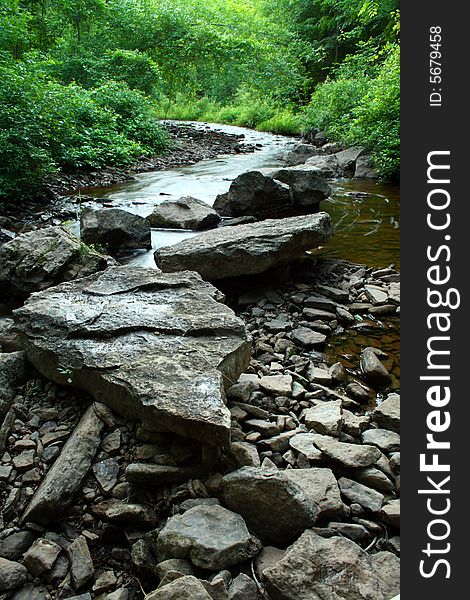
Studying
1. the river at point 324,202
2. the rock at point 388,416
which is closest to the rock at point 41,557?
the rock at point 388,416

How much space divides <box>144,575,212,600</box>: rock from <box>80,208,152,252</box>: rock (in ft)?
17.0

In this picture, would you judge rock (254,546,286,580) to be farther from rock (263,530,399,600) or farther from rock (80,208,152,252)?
rock (80,208,152,252)

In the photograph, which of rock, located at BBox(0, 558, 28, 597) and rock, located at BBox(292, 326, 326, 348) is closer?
rock, located at BBox(0, 558, 28, 597)

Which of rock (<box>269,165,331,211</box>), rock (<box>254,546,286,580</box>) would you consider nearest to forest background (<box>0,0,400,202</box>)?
rock (<box>269,165,331,211</box>)

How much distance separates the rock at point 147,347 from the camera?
2363 mm

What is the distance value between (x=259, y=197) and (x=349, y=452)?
18.9 ft

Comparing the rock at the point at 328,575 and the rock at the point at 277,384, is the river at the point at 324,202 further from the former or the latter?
the rock at the point at 328,575

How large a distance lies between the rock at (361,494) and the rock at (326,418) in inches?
14.8

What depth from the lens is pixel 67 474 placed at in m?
2.37

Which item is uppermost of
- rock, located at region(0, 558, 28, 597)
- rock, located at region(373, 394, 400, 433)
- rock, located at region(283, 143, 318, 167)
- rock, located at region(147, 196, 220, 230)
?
rock, located at region(283, 143, 318, 167)

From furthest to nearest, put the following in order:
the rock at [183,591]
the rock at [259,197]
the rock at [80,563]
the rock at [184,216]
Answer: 1. the rock at [259,197]
2. the rock at [184,216]
3. the rock at [80,563]
4. the rock at [183,591]

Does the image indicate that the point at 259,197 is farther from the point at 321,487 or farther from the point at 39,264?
the point at 321,487

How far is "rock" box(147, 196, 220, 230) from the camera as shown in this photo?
7398mm

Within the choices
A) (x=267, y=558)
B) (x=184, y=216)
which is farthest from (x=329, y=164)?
(x=267, y=558)
